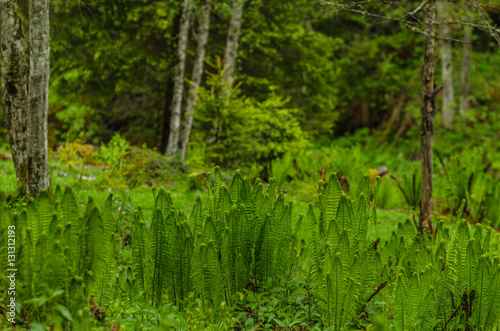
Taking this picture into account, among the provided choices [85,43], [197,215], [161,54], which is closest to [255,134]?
[161,54]

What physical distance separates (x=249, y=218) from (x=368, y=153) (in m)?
15.9

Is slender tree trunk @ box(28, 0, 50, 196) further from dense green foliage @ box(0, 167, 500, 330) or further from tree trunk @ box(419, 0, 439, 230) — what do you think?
tree trunk @ box(419, 0, 439, 230)

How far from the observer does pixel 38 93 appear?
512 cm

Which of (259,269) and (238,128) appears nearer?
(259,269)

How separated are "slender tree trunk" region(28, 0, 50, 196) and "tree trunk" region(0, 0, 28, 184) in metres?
0.16

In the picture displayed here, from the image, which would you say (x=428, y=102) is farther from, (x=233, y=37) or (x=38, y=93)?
(x=233, y=37)

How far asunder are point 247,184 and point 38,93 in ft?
10.7

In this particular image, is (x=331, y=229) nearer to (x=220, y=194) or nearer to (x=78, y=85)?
(x=220, y=194)

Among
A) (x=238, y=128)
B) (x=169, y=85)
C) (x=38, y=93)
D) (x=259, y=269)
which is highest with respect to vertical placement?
(x=169, y=85)

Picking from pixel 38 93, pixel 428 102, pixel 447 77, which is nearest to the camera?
pixel 38 93

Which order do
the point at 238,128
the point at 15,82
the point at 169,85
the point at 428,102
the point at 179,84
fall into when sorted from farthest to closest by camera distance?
the point at 169,85, the point at 179,84, the point at 238,128, the point at 15,82, the point at 428,102

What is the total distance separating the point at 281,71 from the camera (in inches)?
652

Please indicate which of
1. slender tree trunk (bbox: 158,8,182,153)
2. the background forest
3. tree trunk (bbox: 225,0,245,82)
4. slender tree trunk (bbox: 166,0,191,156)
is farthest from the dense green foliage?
slender tree trunk (bbox: 158,8,182,153)

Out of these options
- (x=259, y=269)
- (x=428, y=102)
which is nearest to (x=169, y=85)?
(x=428, y=102)
